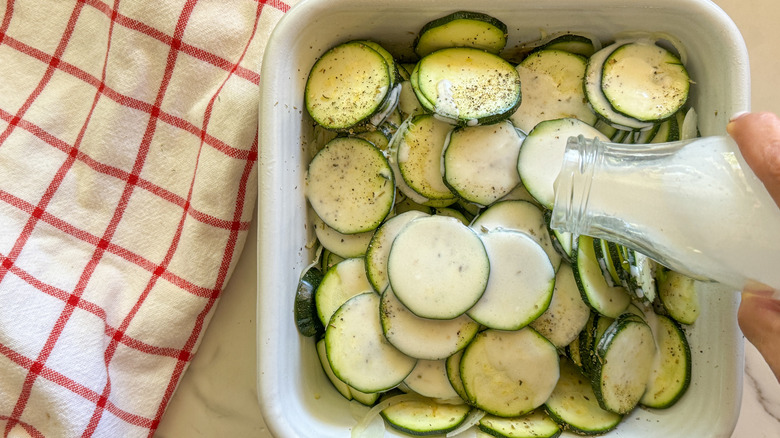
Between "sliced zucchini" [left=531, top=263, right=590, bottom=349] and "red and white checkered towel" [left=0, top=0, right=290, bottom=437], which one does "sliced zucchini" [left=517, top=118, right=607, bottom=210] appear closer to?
"sliced zucchini" [left=531, top=263, right=590, bottom=349]

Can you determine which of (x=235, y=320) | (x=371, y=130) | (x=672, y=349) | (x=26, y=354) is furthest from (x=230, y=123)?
(x=672, y=349)

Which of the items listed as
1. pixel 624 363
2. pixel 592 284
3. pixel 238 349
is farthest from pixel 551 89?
pixel 238 349

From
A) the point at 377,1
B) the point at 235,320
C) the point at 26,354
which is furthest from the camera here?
the point at 235,320

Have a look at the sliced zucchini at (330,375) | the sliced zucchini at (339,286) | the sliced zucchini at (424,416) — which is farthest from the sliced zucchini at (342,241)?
the sliced zucchini at (424,416)

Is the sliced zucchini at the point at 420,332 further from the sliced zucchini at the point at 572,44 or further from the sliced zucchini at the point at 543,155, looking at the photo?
the sliced zucchini at the point at 572,44

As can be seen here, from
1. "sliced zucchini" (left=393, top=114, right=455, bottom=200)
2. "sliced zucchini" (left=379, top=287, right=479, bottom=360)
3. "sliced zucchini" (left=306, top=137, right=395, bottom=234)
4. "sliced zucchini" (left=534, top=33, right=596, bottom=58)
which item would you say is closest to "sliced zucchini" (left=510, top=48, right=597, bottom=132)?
"sliced zucchini" (left=534, top=33, right=596, bottom=58)

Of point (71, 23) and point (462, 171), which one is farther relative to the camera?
point (71, 23)

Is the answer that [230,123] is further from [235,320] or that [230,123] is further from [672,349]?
[672,349]
